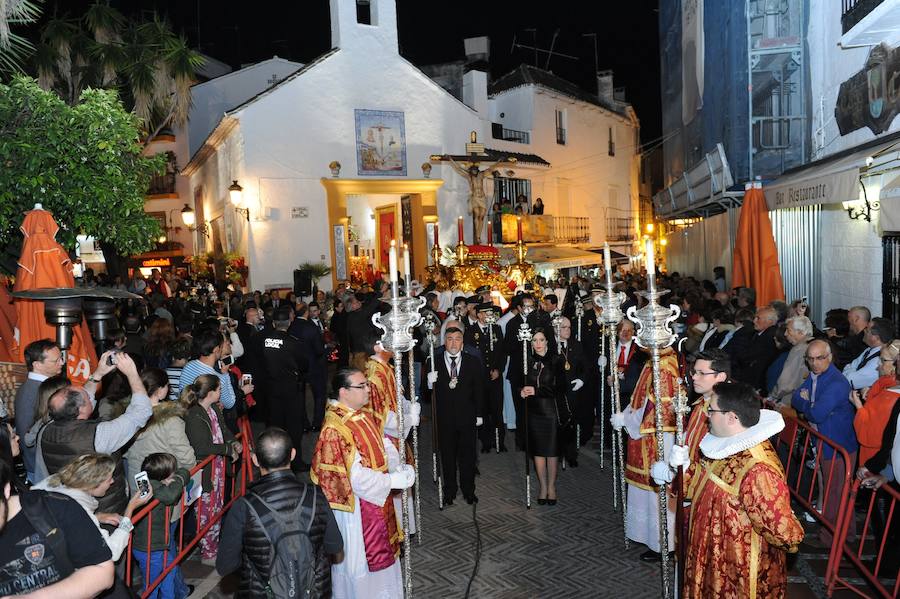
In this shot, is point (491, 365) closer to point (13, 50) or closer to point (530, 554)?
point (530, 554)

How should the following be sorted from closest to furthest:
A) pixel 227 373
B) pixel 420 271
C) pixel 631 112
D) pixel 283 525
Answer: pixel 283 525 < pixel 227 373 < pixel 420 271 < pixel 631 112

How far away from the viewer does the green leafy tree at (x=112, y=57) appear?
17172mm

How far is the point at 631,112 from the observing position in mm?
39688

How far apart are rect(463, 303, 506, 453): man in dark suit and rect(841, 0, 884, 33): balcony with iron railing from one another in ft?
21.1

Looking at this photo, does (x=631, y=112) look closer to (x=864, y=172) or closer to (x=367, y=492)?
(x=864, y=172)

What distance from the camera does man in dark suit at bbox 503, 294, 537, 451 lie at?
30.5 feet

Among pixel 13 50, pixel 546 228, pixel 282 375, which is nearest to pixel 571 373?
pixel 282 375

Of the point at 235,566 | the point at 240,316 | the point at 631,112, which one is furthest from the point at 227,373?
the point at 631,112

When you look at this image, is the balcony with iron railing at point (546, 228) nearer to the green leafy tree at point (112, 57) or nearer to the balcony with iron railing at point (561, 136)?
the balcony with iron railing at point (561, 136)

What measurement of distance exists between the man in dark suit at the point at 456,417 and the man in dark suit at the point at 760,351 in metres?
3.19

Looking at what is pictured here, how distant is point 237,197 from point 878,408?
64.1ft

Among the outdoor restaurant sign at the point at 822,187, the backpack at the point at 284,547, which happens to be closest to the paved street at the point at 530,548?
the backpack at the point at 284,547

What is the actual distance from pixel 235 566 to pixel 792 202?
941cm

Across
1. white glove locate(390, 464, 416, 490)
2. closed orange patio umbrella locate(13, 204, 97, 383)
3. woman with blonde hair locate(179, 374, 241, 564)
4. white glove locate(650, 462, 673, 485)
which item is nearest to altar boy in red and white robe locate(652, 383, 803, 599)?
white glove locate(650, 462, 673, 485)
